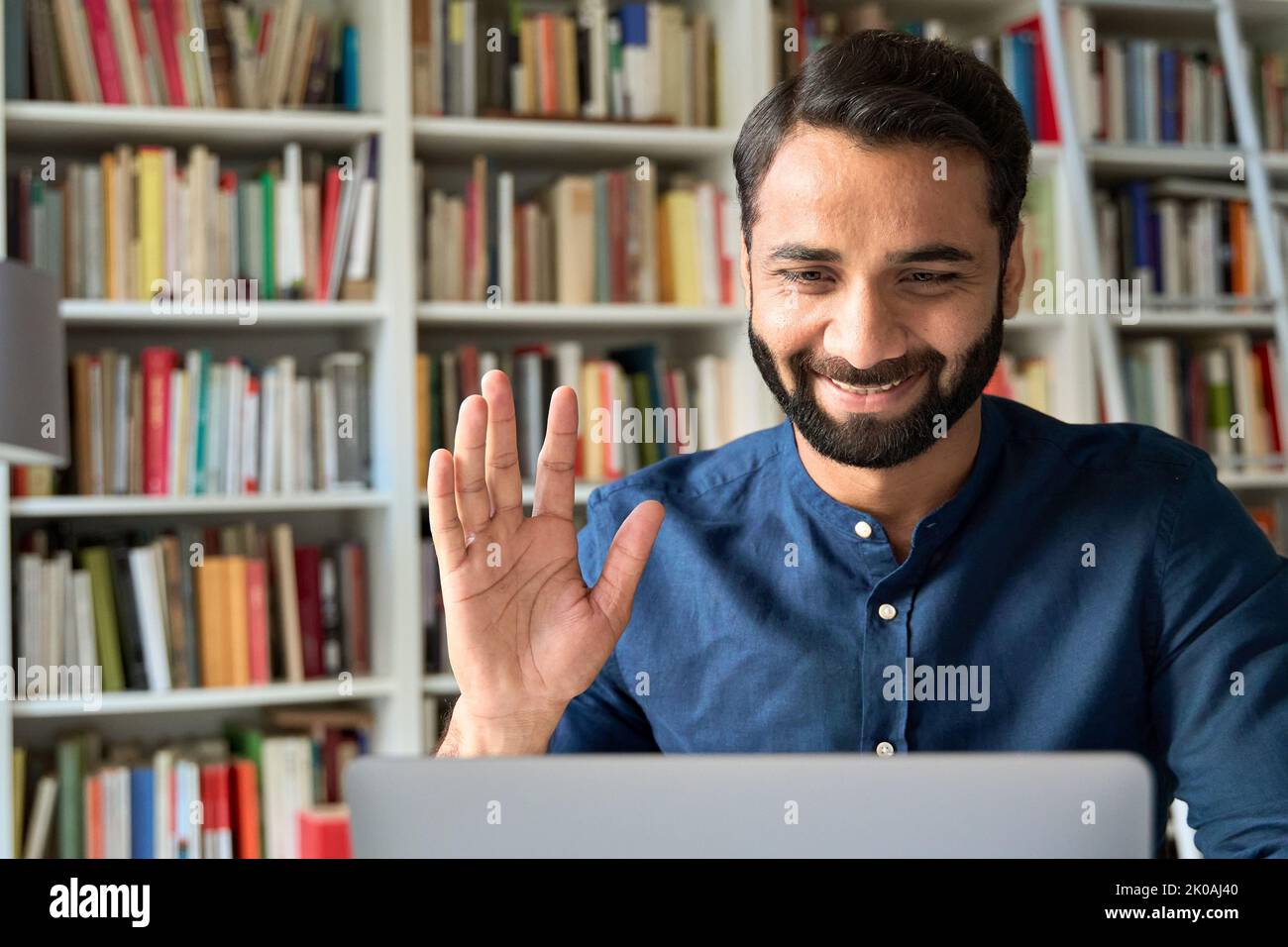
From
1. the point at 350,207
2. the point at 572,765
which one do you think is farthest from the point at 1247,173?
the point at 572,765

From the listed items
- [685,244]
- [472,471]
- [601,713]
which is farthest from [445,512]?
[685,244]

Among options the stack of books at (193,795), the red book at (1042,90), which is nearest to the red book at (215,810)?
the stack of books at (193,795)

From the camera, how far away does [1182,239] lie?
301 centimetres

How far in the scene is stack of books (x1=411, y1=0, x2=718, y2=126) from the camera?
2672mm

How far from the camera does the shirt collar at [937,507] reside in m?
1.23

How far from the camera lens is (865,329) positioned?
116cm

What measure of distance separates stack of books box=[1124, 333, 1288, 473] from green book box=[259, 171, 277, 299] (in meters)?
1.79

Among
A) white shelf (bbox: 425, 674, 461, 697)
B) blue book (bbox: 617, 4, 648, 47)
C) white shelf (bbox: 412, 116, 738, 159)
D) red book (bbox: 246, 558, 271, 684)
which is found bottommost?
white shelf (bbox: 425, 674, 461, 697)

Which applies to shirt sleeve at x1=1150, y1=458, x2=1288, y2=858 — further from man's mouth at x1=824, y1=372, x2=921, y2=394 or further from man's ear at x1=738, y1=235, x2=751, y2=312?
man's ear at x1=738, y1=235, x2=751, y2=312

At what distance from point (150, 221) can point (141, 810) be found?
1084 millimetres

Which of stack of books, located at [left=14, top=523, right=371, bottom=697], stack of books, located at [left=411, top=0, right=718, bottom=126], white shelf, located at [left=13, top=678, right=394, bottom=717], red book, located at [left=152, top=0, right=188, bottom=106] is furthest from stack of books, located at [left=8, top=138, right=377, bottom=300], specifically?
white shelf, located at [left=13, top=678, right=394, bottom=717]

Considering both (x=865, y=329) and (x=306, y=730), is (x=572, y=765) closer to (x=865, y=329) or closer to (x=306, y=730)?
(x=865, y=329)

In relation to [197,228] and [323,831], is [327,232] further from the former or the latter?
[323,831]

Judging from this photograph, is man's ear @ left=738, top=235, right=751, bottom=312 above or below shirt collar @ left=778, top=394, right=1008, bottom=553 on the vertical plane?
above
